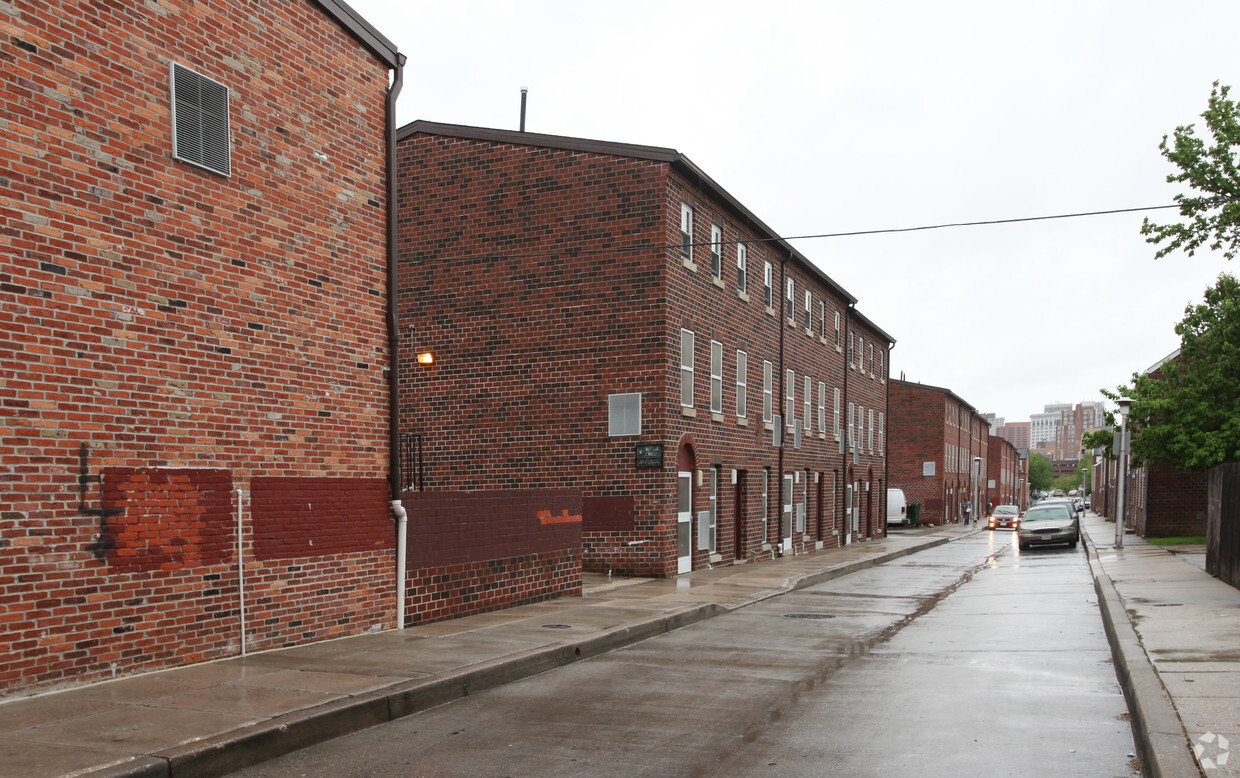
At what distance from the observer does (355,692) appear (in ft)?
27.2

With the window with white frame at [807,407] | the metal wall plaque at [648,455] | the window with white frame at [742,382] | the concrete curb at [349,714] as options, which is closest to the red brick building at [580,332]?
the metal wall plaque at [648,455]

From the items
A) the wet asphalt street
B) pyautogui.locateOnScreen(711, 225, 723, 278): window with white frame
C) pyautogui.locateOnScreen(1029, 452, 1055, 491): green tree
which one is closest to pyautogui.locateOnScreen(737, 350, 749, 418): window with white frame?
pyautogui.locateOnScreen(711, 225, 723, 278): window with white frame

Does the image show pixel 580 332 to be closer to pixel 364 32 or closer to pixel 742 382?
pixel 742 382

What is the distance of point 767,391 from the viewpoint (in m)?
28.7

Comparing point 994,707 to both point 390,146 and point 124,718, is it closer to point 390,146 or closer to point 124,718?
point 124,718

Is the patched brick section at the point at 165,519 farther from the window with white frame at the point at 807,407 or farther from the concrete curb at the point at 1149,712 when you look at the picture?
the window with white frame at the point at 807,407

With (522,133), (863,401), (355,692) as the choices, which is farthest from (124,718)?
(863,401)

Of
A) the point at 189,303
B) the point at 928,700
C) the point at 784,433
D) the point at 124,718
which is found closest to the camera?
the point at 124,718

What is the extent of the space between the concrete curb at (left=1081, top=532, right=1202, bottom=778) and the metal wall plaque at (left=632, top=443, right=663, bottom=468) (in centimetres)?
975

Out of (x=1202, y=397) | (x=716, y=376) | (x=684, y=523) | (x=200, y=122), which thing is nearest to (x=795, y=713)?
(x=200, y=122)

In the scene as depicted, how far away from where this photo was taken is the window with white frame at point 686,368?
22250mm

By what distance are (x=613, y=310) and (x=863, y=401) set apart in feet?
74.4

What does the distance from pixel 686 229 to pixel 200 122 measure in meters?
13.8

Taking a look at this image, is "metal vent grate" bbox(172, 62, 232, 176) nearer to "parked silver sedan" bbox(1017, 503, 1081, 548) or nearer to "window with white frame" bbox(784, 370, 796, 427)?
"window with white frame" bbox(784, 370, 796, 427)
